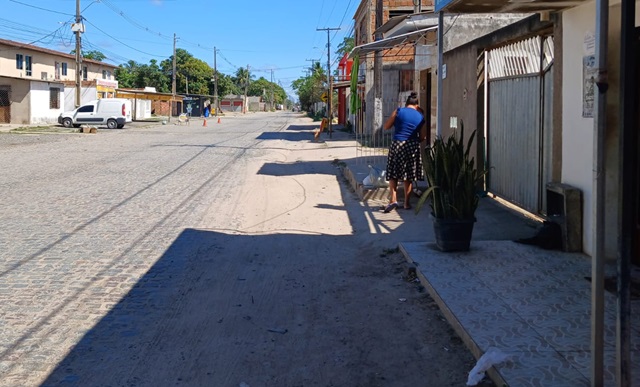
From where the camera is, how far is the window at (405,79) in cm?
2671

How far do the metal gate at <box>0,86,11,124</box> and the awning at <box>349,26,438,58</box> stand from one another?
35.0 meters

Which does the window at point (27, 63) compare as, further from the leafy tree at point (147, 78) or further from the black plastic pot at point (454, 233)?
the black plastic pot at point (454, 233)

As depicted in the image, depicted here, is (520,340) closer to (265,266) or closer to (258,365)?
(258,365)

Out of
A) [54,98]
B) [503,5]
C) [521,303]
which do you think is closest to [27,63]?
[54,98]

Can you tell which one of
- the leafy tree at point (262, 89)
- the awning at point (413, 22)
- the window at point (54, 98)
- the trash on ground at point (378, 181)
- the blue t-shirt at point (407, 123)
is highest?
the leafy tree at point (262, 89)

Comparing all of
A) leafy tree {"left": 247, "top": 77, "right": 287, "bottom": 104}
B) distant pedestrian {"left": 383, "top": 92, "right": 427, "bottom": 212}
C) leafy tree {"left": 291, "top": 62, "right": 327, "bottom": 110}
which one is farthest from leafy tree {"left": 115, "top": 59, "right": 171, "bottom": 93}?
distant pedestrian {"left": 383, "top": 92, "right": 427, "bottom": 212}

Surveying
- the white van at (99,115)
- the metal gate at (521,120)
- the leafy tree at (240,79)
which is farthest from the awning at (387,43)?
the leafy tree at (240,79)

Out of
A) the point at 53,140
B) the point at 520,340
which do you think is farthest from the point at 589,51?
the point at 53,140

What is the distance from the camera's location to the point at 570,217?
22.9 feet

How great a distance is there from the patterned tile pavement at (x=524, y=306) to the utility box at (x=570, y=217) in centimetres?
15

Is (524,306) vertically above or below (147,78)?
below

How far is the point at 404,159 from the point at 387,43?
19.6 ft

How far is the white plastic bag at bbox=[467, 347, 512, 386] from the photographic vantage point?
4.05 meters

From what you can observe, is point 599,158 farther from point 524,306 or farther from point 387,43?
point 387,43
